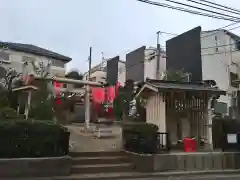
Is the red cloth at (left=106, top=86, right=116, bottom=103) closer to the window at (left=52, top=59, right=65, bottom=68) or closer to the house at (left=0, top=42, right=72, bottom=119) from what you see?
the house at (left=0, top=42, right=72, bottom=119)

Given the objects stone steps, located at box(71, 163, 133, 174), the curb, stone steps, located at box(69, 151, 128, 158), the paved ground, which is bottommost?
the curb

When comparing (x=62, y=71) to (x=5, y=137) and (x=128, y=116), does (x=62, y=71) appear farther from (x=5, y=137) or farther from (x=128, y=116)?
(x=5, y=137)

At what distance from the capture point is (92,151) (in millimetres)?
11469

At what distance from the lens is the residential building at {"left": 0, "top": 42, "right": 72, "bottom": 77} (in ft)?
82.1

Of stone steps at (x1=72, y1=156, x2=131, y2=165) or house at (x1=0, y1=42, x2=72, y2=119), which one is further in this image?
house at (x1=0, y1=42, x2=72, y2=119)

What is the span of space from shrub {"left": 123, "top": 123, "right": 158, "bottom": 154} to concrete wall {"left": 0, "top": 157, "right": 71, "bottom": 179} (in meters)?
2.92

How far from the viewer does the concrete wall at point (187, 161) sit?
10641 millimetres

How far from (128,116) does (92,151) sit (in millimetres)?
11492

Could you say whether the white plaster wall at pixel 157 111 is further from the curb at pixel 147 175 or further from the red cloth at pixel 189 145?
the curb at pixel 147 175

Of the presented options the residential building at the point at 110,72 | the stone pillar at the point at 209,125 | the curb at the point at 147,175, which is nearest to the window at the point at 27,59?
the residential building at the point at 110,72

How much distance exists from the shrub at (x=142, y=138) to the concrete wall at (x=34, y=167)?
2.92 metres

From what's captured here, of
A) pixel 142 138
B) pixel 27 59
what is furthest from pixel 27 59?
pixel 142 138

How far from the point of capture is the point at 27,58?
26.5 meters

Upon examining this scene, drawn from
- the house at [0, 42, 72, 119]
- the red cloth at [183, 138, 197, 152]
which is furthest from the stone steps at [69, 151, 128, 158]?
the house at [0, 42, 72, 119]
